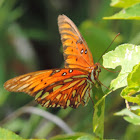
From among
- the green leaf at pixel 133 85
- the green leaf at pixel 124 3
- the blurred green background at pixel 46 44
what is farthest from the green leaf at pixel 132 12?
the blurred green background at pixel 46 44

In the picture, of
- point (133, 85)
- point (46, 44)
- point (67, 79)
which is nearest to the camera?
point (133, 85)

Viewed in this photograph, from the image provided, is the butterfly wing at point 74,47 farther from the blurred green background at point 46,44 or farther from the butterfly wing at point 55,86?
the blurred green background at point 46,44

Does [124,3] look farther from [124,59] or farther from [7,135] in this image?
[7,135]

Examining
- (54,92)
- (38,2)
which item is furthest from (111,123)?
(38,2)

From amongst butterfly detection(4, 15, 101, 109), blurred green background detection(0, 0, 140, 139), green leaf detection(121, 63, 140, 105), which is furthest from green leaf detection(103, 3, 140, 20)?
blurred green background detection(0, 0, 140, 139)

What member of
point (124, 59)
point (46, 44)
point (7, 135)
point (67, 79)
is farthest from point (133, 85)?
point (46, 44)

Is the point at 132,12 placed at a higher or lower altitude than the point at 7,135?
higher

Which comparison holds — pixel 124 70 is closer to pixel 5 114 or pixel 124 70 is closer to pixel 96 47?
pixel 96 47
